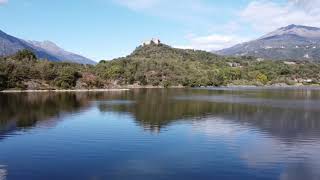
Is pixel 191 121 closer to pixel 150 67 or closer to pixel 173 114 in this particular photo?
pixel 173 114

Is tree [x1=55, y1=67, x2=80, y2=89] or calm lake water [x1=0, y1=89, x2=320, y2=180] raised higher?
tree [x1=55, y1=67, x2=80, y2=89]

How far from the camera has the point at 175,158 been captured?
2222 centimetres

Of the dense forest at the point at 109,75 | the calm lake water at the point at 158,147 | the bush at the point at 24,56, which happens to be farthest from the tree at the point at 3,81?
the calm lake water at the point at 158,147

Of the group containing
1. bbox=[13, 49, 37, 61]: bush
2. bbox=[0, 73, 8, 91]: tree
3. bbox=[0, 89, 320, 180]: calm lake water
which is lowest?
bbox=[0, 89, 320, 180]: calm lake water

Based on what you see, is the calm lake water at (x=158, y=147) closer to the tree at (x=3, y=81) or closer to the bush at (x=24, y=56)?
the tree at (x=3, y=81)

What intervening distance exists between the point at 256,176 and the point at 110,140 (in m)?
12.4

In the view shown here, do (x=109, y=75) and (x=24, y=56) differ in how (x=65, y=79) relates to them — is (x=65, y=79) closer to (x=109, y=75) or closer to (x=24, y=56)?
(x=24, y=56)

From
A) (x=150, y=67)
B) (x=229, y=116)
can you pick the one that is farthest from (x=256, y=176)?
(x=150, y=67)

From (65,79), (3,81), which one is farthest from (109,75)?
(3,81)

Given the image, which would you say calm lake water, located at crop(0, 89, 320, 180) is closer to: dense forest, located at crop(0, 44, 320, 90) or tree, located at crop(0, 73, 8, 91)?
tree, located at crop(0, 73, 8, 91)

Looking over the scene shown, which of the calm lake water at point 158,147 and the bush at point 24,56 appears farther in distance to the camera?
the bush at point 24,56

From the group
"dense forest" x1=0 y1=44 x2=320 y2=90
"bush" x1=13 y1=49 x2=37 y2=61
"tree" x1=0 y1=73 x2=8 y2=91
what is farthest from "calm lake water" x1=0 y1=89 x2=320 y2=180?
"bush" x1=13 y1=49 x2=37 y2=61

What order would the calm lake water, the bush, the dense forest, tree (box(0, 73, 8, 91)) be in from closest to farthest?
the calm lake water, tree (box(0, 73, 8, 91)), the dense forest, the bush

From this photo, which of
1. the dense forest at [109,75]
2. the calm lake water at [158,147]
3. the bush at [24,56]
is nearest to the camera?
the calm lake water at [158,147]
